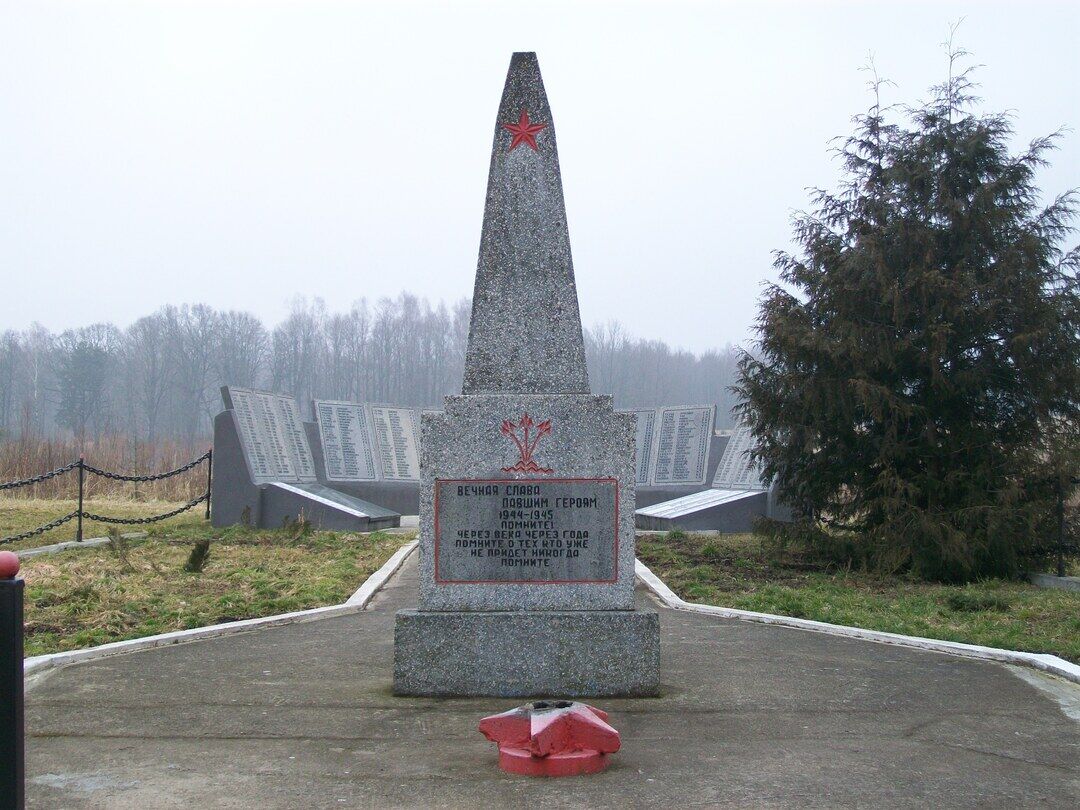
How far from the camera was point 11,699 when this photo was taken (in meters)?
3.01

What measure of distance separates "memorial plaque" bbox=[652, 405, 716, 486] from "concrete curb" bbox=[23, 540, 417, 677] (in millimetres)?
11427

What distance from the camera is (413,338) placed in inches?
2990

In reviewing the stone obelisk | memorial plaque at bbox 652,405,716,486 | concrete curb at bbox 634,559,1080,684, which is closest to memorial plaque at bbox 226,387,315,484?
memorial plaque at bbox 652,405,716,486

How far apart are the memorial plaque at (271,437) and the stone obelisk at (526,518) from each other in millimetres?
11847

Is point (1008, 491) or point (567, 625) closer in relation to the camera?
point (567, 625)

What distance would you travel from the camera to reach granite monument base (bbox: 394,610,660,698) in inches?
221

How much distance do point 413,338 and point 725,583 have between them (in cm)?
6626

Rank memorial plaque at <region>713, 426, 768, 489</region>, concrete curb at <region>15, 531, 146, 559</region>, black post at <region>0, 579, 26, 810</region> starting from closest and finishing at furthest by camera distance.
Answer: black post at <region>0, 579, 26, 810</region> < concrete curb at <region>15, 531, 146, 559</region> < memorial plaque at <region>713, 426, 768, 489</region>

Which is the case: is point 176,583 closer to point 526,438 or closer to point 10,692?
point 526,438

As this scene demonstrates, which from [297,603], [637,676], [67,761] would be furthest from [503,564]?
[297,603]

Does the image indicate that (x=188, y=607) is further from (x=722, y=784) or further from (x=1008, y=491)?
(x=1008, y=491)

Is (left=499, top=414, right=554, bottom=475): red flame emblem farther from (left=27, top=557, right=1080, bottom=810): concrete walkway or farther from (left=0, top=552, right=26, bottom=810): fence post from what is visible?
(left=0, top=552, right=26, bottom=810): fence post

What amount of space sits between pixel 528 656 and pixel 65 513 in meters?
16.2

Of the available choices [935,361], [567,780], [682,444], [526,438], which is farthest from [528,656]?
[682,444]
